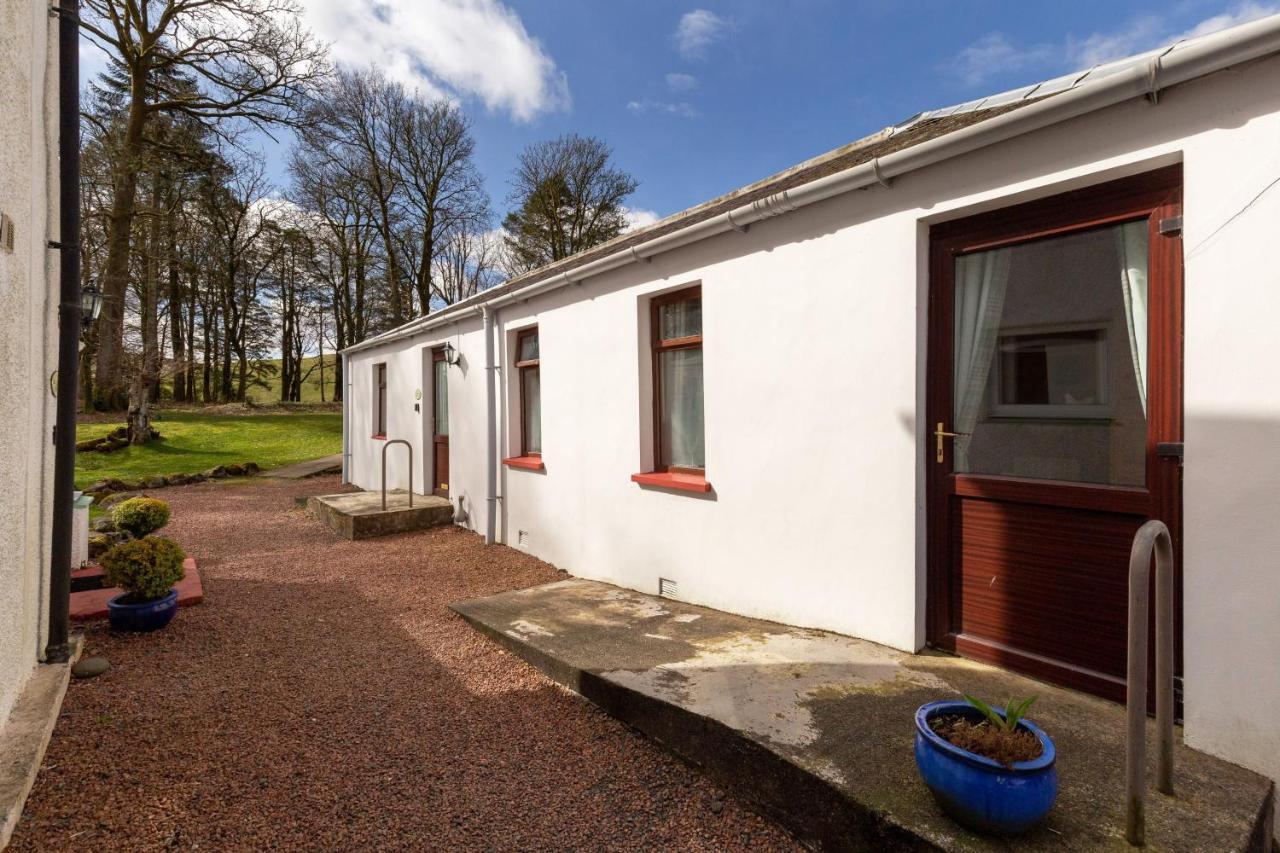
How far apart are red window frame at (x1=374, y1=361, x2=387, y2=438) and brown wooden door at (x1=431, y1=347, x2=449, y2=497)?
2.46 metres

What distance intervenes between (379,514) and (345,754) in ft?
18.0

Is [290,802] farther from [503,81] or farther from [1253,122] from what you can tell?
[503,81]

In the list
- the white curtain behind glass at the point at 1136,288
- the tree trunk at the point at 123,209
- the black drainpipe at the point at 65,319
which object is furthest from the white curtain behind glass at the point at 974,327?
the tree trunk at the point at 123,209

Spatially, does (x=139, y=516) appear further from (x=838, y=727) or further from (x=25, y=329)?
(x=838, y=727)

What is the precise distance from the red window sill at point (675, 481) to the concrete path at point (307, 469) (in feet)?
36.9

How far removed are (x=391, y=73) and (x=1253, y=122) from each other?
22.6 m

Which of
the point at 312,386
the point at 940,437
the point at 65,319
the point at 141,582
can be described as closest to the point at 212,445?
the point at 141,582

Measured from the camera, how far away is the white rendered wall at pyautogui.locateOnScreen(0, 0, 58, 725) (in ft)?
7.97

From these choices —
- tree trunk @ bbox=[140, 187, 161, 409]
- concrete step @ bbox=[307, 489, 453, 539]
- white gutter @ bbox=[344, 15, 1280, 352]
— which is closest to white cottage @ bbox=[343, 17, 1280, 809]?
white gutter @ bbox=[344, 15, 1280, 352]

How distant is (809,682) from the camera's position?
2.86 metres

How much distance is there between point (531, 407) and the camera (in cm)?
704

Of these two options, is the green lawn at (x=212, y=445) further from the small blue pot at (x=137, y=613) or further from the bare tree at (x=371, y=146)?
the small blue pot at (x=137, y=613)

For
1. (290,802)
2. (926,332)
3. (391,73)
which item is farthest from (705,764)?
(391,73)

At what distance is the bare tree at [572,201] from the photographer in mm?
19281
